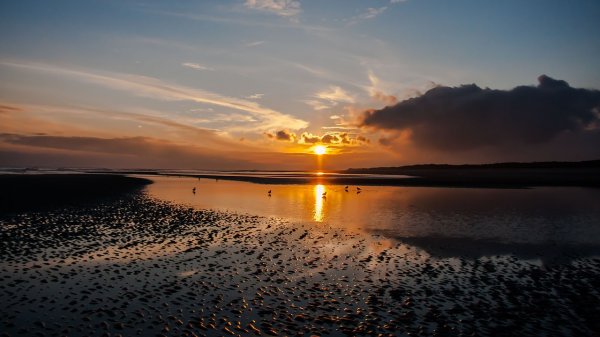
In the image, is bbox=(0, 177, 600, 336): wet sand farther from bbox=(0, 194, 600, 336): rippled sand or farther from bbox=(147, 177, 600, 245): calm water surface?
bbox=(147, 177, 600, 245): calm water surface

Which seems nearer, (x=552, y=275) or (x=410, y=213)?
(x=552, y=275)

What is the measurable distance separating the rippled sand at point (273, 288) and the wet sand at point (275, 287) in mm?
67

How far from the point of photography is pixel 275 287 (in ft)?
53.0

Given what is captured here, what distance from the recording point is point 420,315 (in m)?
13.4

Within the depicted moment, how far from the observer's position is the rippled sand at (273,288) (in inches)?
484

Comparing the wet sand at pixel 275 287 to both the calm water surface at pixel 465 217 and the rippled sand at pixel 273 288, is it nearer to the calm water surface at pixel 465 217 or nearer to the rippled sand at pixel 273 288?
the rippled sand at pixel 273 288

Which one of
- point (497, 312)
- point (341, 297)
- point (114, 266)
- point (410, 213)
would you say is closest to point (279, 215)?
point (410, 213)

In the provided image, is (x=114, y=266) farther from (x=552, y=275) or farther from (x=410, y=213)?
(x=410, y=213)

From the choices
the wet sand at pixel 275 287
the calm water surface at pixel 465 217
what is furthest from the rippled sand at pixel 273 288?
the calm water surface at pixel 465 217

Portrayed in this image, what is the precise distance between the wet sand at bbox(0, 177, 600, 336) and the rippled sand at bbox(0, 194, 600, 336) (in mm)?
67

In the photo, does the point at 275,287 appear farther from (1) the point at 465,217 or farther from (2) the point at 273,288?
(1) the point at 465,217

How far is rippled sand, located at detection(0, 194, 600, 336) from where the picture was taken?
12305 millimetres

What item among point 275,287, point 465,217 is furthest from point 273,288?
point 465,217

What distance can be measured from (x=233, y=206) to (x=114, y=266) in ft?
87.3
